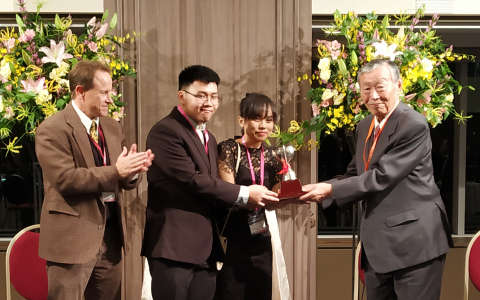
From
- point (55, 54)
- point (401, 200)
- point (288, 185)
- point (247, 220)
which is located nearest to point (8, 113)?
point (55, 54)

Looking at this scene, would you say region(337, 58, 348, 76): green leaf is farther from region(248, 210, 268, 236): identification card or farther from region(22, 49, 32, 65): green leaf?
region(22, 49, 32, 65): green leaf

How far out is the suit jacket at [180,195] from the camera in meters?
2.22

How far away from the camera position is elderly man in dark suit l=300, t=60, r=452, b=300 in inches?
87.7

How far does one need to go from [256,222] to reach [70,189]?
3.12 ft

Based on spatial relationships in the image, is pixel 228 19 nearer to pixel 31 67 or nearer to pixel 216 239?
pixel 31 67

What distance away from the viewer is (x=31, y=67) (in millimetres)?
2668

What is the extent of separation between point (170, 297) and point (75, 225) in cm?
57

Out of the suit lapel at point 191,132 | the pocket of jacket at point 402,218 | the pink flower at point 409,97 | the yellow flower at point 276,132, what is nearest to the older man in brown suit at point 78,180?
the suit lapel at point 191,132

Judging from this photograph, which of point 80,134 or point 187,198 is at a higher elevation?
point 80,134

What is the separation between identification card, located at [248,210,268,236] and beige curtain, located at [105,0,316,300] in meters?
0.95

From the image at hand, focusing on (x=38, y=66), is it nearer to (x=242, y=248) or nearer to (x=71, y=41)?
(x=71, y=41)

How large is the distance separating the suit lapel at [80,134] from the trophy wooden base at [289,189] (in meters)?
0.96

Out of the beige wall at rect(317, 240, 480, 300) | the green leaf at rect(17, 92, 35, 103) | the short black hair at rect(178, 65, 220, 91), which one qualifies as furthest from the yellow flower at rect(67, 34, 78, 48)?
the beige wall at rect(317, 240, 480, 300)

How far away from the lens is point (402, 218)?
223 centimetres
